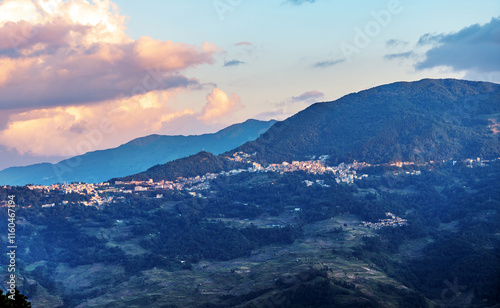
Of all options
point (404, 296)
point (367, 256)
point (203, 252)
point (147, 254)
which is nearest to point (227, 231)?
point (203, 252)

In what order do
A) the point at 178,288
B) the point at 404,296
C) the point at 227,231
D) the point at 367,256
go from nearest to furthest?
1. the point at 404,296
2. the point at 178,288
3. the point at 367,256
4. the point at 227,231

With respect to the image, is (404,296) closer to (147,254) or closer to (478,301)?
(478,301)

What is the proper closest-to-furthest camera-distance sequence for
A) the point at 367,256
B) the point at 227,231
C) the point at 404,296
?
the point at 404,296 → the point at 367,256 → the point at 227,231

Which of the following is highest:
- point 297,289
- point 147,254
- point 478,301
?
point 147,254

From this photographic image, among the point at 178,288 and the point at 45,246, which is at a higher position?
the point at 45,246

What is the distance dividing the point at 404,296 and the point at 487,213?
284ft

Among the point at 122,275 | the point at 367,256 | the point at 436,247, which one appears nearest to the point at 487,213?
the point at 436,247

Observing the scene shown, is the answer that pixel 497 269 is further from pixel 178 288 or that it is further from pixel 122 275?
pixel 122 275

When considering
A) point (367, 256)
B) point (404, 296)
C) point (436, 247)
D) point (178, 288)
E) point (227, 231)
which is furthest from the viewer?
point (227, 231)

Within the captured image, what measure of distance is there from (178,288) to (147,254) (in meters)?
42.4

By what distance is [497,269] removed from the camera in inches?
5123

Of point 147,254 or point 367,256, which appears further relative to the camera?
Answer: point 147,254

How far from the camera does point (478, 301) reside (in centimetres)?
11900

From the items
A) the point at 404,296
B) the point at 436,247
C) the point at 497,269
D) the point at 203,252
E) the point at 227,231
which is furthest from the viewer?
the point at 227,231
